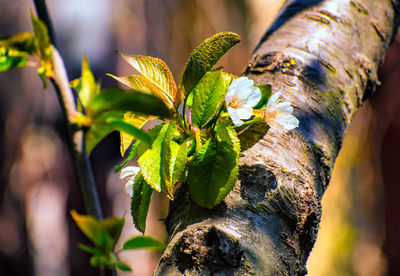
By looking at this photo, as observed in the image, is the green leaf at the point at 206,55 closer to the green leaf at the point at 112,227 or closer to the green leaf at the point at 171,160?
the green leaf at the point at 171,160

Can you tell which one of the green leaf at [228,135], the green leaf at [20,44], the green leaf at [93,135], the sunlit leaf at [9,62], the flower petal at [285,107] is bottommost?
the green leaf at [228,135]

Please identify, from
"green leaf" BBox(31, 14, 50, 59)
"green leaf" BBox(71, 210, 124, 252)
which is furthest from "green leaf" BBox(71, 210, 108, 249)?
"green leaf" BBox(31, 14, 50, 59)

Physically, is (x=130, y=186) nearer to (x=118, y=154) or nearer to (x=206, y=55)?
(x=206, y=55)

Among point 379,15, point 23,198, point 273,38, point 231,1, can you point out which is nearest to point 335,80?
point 273,38

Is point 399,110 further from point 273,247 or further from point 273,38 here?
point 273,247

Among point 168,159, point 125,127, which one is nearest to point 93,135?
point 125,127

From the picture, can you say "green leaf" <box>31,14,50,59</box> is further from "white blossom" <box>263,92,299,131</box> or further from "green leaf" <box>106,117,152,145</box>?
"white blossom" <box>263,92,299,131</box>

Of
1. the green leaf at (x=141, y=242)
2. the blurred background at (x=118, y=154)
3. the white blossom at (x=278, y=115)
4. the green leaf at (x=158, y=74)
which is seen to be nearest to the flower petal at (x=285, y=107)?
the white blossom at (x=278, y=115)
